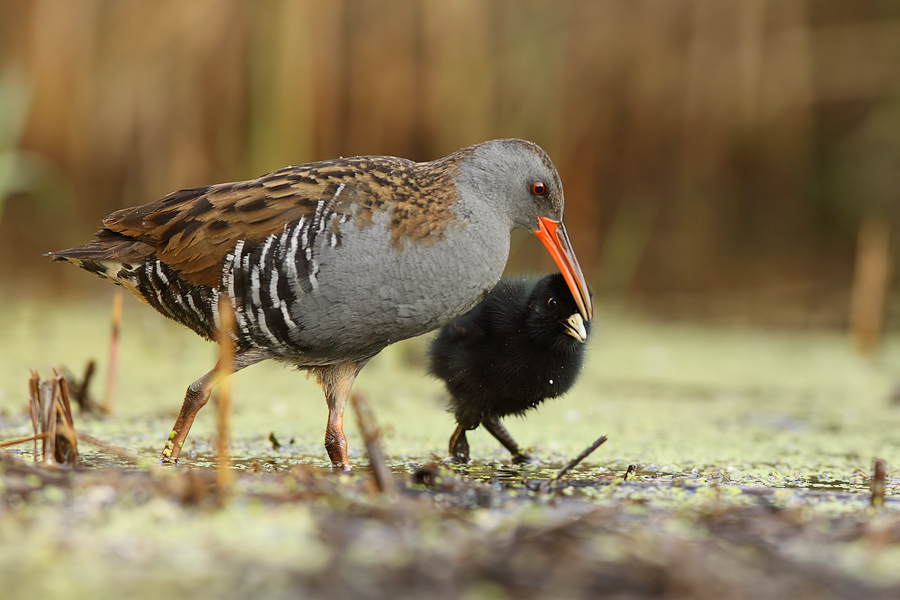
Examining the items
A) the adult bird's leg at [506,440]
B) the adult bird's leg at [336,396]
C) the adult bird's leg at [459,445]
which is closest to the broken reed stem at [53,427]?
the adult bird's leg at [336,396]

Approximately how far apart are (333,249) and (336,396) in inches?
28.1

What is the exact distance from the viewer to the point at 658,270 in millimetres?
9211

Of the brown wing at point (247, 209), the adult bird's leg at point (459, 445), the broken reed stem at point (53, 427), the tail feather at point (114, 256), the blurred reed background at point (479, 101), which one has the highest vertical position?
the blurred reed background at point (479, 101)

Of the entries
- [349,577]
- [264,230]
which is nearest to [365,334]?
[264,230]

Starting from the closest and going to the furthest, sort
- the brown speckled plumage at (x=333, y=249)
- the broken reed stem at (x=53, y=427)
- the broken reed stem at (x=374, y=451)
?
the broken reed stem at (x=374, y=451), the broken reed stem at (x=53, y=427), the brown speckled plumage at (x=333, y=249)

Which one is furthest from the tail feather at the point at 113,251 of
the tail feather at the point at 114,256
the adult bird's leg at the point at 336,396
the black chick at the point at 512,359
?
the black chick at the point at 512,359

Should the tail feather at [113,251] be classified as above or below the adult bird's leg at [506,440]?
above

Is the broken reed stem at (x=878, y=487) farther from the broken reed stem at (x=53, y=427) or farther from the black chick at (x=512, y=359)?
the broken reed stem at (x=53, y=427)

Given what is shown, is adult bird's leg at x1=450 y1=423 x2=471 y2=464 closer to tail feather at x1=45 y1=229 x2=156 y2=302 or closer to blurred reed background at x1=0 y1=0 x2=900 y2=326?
tail feather at x1=45 y1=229 x2=156 y2=302

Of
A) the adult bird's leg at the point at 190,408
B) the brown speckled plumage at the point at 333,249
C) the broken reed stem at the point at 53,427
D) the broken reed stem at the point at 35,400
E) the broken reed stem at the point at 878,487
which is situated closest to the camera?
the broken reed stem at the point at 878,487

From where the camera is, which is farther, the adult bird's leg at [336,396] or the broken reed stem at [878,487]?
the adult bird's leg at [336,396]

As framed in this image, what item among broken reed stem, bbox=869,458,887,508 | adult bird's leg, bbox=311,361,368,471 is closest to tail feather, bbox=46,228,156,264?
adult bird's leg, bbox=311,361,368,471

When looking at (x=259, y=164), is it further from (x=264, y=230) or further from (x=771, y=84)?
(x=771, y=84)

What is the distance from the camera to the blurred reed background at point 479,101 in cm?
814
